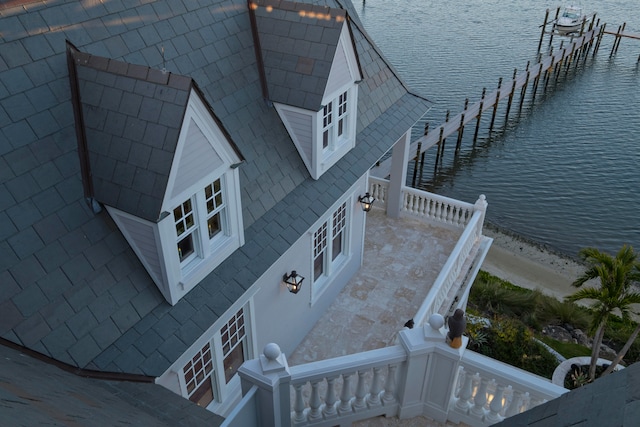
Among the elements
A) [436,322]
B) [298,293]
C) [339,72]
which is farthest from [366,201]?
[436,322]

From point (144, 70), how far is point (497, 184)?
3414cm

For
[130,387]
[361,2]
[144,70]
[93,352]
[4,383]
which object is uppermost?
[144,70]

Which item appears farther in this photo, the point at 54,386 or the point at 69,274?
the point at 69,274

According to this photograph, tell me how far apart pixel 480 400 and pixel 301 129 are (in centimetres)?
746

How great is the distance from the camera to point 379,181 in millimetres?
21281

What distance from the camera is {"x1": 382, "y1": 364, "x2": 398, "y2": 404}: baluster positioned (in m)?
9.10

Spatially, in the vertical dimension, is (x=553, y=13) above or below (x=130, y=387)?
below

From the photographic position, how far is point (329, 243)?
15.8m

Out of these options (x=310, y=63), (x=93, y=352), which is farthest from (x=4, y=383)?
(x=310, y=63)

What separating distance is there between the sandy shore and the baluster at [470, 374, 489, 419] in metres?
22.6

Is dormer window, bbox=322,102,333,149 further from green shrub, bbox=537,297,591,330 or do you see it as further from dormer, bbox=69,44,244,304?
green shrub, bbox=537,297,591,330

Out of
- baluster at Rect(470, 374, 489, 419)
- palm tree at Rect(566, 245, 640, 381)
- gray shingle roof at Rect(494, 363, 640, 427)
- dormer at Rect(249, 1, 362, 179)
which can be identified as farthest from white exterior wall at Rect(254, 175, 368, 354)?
palm tree at Rect(566, 245, 640, 381)

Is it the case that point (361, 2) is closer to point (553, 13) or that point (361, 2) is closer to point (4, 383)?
point (553, 13)

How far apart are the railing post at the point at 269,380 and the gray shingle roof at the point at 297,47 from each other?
21.9 feet
